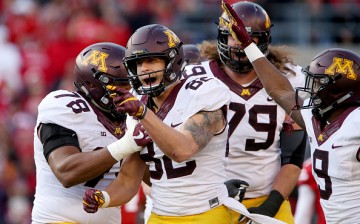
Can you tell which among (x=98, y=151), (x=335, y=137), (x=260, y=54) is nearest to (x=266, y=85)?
(x=260, y=54)

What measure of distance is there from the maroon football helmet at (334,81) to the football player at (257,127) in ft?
2.48

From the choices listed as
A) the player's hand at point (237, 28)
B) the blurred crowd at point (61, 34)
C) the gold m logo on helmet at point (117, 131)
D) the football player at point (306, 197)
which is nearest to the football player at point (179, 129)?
the player's hand at point (237, 28)

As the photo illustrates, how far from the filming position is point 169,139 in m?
4.74

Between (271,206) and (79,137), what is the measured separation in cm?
125

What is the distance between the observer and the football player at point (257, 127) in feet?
19.1

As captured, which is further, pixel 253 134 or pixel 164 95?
pixel 253 134

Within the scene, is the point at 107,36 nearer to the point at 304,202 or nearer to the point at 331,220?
the point at 304,202

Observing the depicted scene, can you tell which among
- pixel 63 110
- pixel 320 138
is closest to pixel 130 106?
pixel 63 110

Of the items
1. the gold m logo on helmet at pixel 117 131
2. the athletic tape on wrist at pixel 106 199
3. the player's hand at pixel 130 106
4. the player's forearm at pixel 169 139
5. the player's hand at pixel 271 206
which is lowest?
the player's hand at pixel 271 206

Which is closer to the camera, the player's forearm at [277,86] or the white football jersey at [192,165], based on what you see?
the white football jersey at [192,165]

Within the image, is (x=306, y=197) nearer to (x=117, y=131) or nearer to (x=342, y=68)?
(x=117, y=131)

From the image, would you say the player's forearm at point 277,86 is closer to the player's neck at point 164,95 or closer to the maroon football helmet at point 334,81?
the maroon football helmet at point 334,81

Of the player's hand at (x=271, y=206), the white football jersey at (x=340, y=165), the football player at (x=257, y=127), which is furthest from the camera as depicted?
the football player at (x=257, y=127)

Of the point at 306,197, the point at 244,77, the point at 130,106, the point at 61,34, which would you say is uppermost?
the point at 130,106
